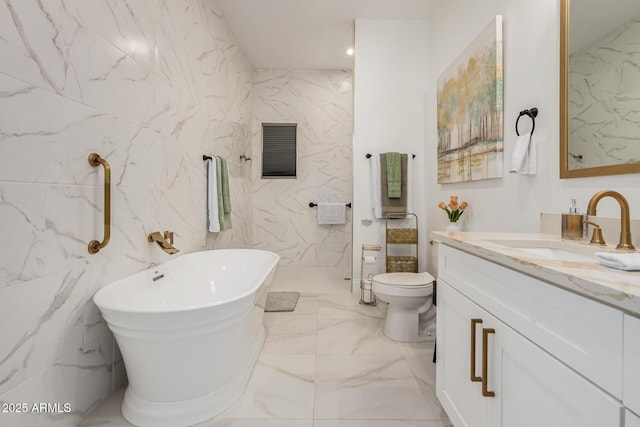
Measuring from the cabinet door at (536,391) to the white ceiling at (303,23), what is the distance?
3.09 meters

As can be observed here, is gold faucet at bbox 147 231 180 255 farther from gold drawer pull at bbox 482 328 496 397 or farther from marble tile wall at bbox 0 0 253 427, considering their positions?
gold drawer pull at bbox 482 328 496 397

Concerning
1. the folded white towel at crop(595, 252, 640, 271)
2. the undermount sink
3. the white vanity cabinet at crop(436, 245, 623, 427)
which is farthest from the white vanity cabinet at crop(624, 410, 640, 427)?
the undermount sink

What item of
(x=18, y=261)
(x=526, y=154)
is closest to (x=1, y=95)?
(x=18, y=261)

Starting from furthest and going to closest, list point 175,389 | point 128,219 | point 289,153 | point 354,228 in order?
point 289,153 → point 354,228 → point 128,219 → point 175,389

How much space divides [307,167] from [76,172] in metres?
3.23

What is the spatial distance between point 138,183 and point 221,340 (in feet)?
3.42

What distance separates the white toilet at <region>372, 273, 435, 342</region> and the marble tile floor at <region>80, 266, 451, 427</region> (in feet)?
0.27

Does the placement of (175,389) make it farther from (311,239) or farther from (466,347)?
(311,239)

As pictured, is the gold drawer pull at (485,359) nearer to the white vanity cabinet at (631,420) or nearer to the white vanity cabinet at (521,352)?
the white vanity cabinet at (521,352)

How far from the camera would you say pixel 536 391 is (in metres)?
0.75

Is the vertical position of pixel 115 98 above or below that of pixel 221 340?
above

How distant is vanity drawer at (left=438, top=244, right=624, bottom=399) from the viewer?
553 millimetres

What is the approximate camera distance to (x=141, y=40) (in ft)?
5.82

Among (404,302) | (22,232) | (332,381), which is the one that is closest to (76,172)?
(22,232)
